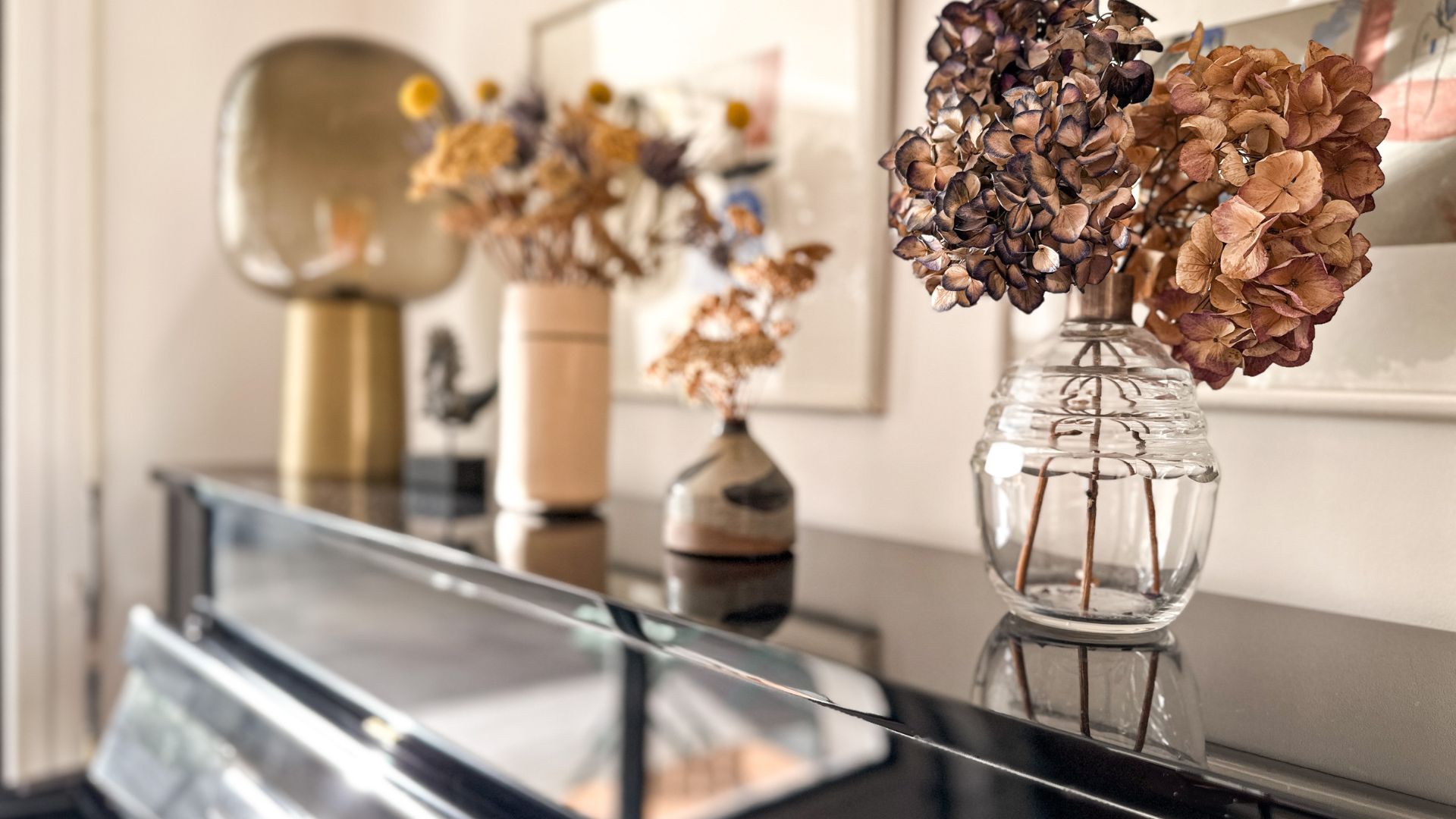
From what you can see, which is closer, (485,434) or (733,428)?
(733,428)

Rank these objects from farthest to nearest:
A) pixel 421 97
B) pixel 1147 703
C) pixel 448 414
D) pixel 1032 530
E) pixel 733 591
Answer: pixel 448 414, pixel 421 97, pixel 733 591, pixel 1032 530, pixel 1147 703

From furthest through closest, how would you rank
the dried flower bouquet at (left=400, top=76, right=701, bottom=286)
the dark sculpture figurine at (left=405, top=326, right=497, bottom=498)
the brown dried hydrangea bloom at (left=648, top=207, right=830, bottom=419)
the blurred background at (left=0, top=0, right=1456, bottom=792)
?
the dark sculpture figurine at (left=405, top=326, right=497, bottom=498) < the dried flower bouquet at (left=400, top=76, right=701, bottom=286) < the brown dried hydrangea bloom at (left=648, top=207, right=830, bottom=419) < the blurred background at (left=0, top=0, right=1456, bottom=792)

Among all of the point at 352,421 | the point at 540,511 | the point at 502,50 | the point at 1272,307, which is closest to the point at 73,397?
the point at 352,421

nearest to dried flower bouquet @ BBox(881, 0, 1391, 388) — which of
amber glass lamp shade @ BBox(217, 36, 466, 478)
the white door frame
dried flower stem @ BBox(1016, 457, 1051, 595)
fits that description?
dried flower stem @ BBox(1016, 457, 1051, 595)

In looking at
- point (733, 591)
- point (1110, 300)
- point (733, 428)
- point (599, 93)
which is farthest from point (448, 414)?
point (1110, 300)

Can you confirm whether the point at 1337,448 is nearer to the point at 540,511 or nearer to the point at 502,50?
the point at 540,511

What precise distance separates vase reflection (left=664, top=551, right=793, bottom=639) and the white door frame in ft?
4.16

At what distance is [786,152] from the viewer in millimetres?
1084

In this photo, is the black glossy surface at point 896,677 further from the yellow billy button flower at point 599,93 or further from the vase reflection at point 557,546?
the yellow billy button flower at point 599,93

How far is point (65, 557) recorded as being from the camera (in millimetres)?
1614

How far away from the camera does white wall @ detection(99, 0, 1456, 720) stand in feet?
2.32

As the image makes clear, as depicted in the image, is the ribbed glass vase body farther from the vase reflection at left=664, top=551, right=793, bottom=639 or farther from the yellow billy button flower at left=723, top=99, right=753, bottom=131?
the yellow billy button flower at left=723, top=99, right=753, bottom=131

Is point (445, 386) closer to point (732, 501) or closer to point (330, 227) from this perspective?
point (330, 227)

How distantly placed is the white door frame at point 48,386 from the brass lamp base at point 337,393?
439 mm
